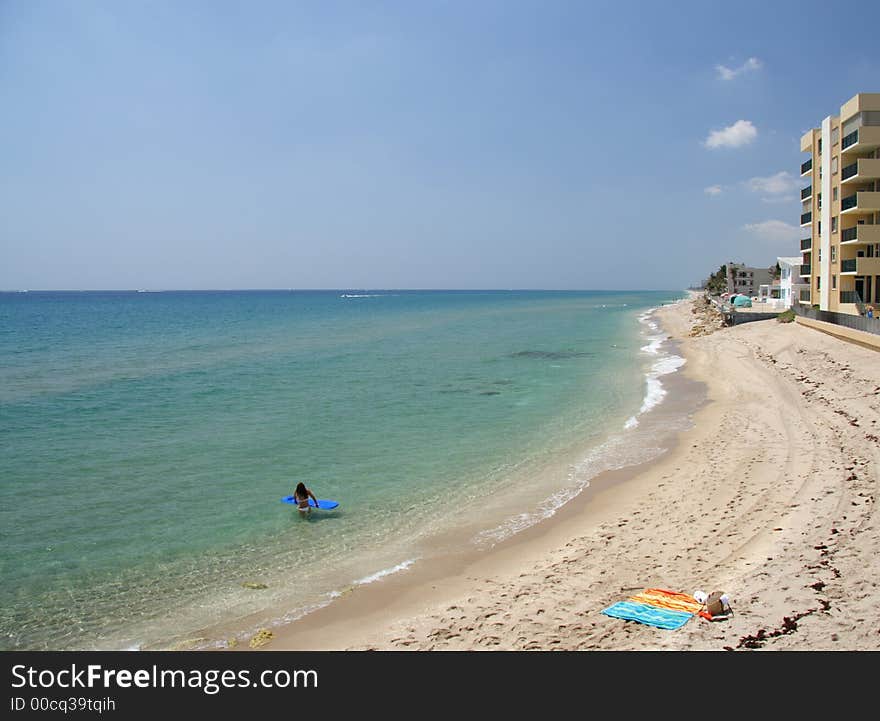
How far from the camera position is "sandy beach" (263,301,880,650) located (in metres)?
8.58

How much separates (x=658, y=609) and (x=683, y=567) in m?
2.03

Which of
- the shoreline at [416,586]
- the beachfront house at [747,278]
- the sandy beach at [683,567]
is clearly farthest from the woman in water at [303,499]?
the beachfront house at [747,278]

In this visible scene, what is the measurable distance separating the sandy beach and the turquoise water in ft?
3.79

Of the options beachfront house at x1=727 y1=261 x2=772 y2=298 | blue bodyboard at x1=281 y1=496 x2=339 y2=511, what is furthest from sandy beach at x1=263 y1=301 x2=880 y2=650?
beachfront house at x1=727 y1=261 x2=772 y2=298

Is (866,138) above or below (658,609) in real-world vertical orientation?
above

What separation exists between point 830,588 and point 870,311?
35478 mm

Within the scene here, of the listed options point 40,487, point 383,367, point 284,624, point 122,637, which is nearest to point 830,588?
point 284,624

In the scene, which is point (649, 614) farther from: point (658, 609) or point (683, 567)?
point (683, 567)

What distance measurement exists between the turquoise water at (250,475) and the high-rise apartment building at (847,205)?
14.8 m

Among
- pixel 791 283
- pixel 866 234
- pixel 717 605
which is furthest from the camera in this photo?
pixel 791 283

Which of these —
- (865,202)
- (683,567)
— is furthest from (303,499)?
(865,202)

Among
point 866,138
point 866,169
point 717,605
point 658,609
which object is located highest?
point 866,138

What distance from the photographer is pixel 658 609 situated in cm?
917

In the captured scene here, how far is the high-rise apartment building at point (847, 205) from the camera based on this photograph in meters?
39.1
